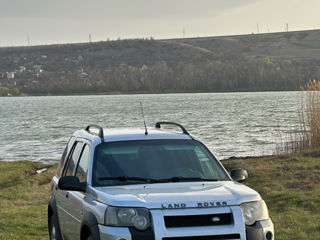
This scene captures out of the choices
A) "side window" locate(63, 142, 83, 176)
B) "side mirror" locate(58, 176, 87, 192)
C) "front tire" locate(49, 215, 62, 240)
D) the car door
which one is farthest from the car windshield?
"front tire" locate(49, 215, 62, 240)

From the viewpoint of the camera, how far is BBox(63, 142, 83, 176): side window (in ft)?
27.2

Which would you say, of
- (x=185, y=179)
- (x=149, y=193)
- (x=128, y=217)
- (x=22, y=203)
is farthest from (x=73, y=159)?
(x=22, y=203)

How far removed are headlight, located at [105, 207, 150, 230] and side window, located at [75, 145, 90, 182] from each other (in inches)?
45.1

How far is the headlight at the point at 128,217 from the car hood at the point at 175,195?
1.9 inches

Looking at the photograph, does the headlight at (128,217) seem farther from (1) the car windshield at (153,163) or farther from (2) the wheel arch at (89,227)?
(1) the car windshield at (153,163)

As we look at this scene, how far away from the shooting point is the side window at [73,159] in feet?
27.2

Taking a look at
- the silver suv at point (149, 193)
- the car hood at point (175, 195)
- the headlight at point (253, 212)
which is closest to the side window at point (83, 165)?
the silver suv at point (149, 193)

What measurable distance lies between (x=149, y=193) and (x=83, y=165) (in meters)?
1.36

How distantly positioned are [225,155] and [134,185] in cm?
3063

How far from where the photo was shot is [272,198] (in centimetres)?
1603

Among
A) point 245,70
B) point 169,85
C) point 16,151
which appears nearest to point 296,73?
point 245,70

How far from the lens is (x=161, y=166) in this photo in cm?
755

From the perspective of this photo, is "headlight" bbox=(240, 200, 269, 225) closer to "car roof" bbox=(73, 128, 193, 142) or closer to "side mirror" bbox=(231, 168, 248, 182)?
"side mirror" bbox=(231, 168, 248, 182)

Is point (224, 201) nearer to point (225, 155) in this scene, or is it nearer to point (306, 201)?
point (306, 201)
